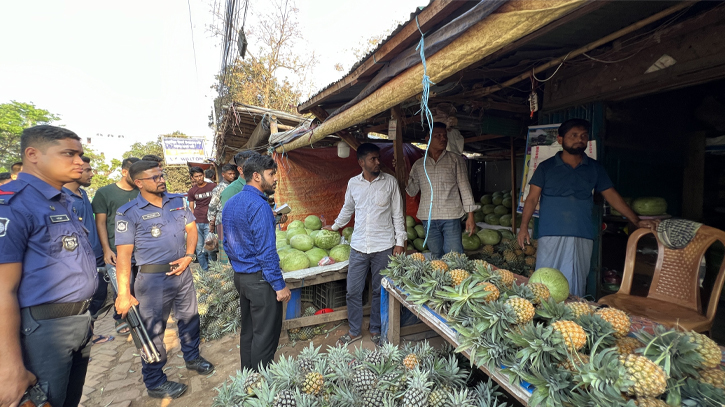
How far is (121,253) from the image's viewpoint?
262 centimetres

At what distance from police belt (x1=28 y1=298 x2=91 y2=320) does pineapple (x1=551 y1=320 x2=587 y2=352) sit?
2837mm

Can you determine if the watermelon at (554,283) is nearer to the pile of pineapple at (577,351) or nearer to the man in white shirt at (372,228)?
the pile of pineapple at (577,351)

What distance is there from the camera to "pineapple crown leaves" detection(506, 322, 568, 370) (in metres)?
1.27

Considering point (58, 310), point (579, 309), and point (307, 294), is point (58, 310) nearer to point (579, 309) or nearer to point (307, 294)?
point (307, 294)

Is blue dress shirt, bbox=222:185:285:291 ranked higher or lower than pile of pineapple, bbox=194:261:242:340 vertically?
higher

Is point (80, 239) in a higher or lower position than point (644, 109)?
lower

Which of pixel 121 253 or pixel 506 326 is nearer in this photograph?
pixel 506 326

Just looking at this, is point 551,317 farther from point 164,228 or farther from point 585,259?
point 164,228

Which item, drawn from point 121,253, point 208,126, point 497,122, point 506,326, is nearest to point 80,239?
point 121,253

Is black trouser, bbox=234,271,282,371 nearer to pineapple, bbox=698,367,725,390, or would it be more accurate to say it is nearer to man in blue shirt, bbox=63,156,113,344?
man in blue shirt, bbox=63,156,113,344

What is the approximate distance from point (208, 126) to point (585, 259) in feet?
90.4

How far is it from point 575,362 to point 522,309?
30cm

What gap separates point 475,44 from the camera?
1514mm

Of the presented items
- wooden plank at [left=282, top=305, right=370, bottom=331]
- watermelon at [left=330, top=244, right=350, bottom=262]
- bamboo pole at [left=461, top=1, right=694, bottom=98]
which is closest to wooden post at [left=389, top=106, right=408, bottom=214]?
bamboo pole at [left=461, top=1, right=694, bottom=98]
